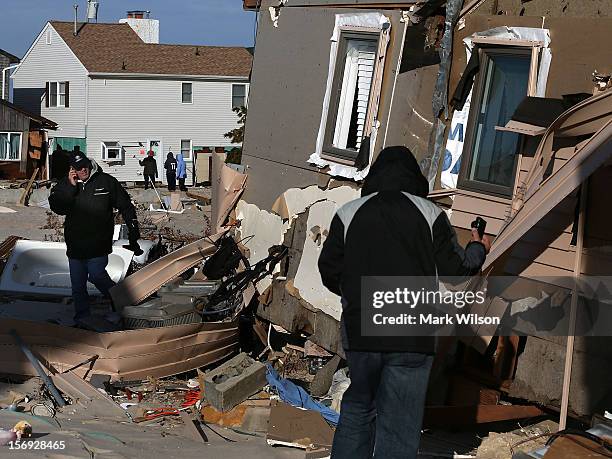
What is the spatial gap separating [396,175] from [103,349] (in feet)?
14.7

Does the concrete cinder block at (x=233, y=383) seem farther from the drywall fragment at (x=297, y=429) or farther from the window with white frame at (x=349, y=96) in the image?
the window with white frame at (x=349, y=96)

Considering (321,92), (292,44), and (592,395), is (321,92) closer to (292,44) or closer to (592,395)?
(292,44)

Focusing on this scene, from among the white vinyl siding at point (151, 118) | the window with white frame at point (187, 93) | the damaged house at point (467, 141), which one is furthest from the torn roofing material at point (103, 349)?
the window with white frame at point (187, 93)

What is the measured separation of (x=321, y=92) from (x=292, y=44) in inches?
39.8

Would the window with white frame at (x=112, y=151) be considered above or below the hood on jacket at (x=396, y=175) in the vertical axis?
below

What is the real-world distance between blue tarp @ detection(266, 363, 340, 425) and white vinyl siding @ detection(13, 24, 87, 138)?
4043 centimetres

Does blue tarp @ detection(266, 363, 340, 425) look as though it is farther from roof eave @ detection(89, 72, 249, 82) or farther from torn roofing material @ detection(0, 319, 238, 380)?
roof eave @ detection(89, 72, 249, 82)

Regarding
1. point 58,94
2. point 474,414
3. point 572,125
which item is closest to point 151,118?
point 58,94

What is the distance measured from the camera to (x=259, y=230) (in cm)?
1077

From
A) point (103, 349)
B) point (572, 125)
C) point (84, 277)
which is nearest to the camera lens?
point (572, 125)

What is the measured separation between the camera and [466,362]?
7.43 m

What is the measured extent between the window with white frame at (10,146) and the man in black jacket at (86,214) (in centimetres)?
3651

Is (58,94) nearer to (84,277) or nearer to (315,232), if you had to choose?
(84,277)

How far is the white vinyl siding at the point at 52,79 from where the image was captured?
1855 inches
